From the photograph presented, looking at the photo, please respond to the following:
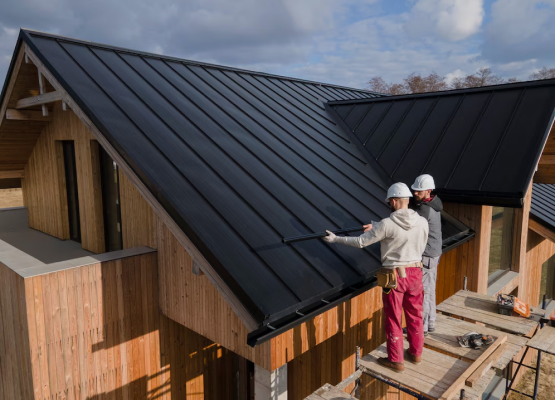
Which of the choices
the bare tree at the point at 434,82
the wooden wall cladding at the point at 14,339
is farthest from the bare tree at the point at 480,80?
the wooden wall cladding at the point at 14,339

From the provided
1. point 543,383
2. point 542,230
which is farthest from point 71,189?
point 543,383

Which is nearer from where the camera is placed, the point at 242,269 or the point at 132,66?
the point at 242,269

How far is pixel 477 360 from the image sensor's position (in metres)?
4.61

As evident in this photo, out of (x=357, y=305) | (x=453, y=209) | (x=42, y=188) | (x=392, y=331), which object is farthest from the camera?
(x=42, y=188)

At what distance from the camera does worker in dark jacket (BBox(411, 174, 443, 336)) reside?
17.4 ft

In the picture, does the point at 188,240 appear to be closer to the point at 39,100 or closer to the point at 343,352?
the point at 343,352

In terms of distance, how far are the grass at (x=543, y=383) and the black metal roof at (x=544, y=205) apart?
449cm

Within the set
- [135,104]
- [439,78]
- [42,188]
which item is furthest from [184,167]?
[439,78]

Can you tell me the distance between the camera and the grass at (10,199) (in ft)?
102

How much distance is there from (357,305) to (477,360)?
171cm

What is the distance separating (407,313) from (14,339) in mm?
4988

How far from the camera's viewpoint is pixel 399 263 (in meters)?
4.39

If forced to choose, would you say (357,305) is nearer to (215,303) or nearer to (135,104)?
(215,303)

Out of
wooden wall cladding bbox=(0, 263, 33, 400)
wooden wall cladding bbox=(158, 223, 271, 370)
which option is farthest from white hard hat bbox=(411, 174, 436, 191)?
wooden wall cladding bbox=(0, 263, 33, 400)
